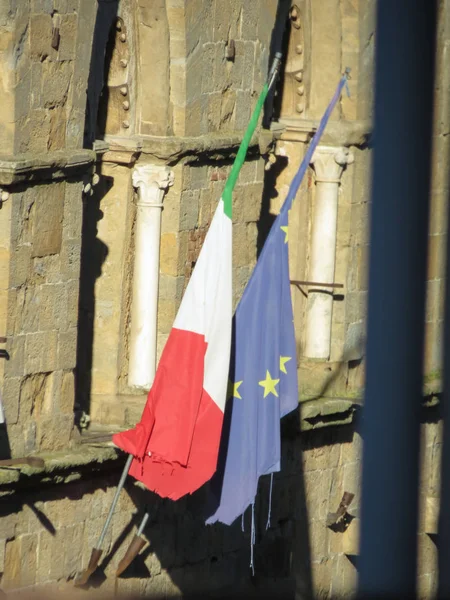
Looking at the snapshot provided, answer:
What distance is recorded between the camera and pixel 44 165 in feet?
23.9

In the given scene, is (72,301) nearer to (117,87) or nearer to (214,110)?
(117,87)

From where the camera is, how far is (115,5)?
828 centimetres

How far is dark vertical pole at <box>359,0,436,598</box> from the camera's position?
1213mm

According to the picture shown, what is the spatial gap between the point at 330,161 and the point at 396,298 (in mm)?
9298

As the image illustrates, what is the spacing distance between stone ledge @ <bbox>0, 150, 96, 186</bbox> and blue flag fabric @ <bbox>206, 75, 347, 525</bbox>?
112cm

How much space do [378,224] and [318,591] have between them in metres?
9.48

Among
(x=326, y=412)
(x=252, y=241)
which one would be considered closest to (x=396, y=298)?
(x=252, y=241)

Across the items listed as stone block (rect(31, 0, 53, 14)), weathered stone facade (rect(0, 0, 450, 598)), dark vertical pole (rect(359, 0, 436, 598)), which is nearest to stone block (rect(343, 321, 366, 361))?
weathered stone facade (rect(0, 0, 450, 598))

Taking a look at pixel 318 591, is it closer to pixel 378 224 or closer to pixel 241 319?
pixel 241 319

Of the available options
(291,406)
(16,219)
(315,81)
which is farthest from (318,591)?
(16,219)

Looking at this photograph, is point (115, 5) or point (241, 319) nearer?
point (241, 319)

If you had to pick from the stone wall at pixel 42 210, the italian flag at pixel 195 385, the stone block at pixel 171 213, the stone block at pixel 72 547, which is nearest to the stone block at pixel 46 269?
the stone wall at pixel 42 210

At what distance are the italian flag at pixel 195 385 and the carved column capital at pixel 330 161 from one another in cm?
334

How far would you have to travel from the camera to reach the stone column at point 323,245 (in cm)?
1043
